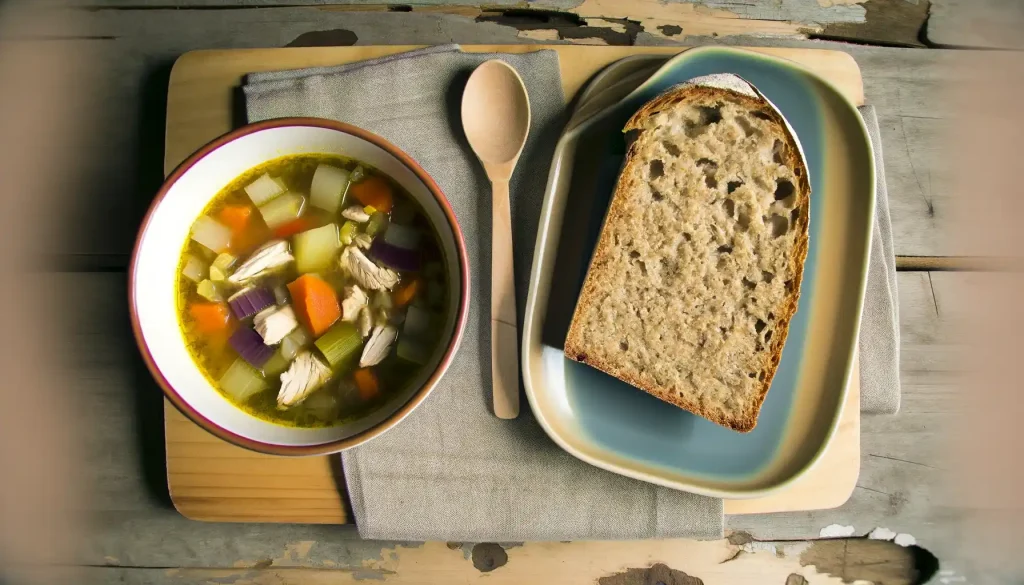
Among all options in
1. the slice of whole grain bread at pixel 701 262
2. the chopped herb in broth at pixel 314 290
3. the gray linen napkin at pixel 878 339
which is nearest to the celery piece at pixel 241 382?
the chopped herb in broth at pixel 314 290

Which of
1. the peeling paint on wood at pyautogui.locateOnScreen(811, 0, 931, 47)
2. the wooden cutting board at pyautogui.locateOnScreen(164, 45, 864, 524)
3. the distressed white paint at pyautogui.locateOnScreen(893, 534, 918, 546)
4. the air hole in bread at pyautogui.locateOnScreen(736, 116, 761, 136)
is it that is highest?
the peeling paint on wood at pyautogui.locateOnScreen(811, 0, 931, 47)

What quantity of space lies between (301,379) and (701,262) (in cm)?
92

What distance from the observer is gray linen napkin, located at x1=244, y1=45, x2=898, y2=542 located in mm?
1457

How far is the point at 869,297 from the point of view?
1.49 meters

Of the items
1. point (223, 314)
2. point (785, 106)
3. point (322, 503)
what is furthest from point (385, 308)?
point (785, 106)

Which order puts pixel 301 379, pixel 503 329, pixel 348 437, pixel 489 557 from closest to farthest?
pixel 348 437
pixel 301 379
pixel 503 329
pixel 489 557

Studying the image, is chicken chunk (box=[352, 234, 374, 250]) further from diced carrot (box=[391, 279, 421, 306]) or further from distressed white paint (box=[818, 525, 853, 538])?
distressed white paint (box=[818, 525, 853, 538])

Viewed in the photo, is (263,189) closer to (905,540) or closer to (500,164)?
(500,164)

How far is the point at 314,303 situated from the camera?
53.2 inches

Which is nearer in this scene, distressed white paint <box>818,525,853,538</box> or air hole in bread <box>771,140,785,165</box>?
air hole in bread <box>771,140,785,165</box>

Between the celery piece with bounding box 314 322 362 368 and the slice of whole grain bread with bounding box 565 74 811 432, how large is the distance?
475 mm

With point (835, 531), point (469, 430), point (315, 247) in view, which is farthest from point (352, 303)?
point (835, 531)

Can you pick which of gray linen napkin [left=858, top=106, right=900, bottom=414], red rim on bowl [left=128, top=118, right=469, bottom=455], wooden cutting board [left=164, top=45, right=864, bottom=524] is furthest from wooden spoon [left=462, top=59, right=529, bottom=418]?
gray linen napkin [left=858, top=106, right=900, bottom=414]

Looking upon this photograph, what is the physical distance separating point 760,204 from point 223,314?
1.23 meters
